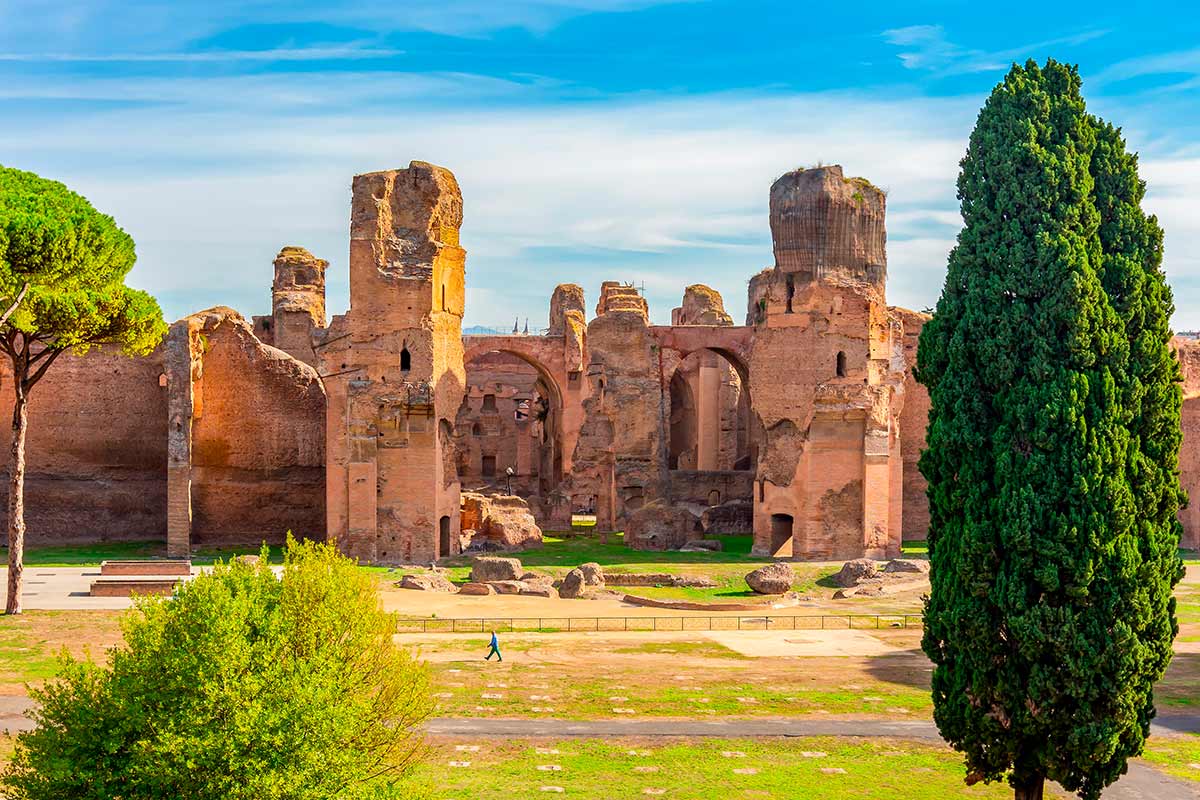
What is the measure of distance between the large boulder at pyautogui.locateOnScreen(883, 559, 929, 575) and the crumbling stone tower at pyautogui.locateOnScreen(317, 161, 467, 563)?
34.5 feet

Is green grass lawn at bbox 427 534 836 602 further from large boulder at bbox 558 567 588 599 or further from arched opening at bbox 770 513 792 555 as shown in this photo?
large boulder at bbox 558 567 588 599

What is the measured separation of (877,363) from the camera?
108 ft

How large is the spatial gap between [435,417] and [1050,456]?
21628 mm

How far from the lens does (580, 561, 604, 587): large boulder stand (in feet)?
93.5

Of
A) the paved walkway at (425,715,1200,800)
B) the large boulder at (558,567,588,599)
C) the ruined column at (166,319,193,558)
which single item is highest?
the ruined column at (166,319,193,558)

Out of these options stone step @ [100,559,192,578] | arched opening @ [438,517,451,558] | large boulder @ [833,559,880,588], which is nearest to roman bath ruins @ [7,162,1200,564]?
arched opening @ [438,517,451,558]

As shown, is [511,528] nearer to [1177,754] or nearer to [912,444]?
[912,444]

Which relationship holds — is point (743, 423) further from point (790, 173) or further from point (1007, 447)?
point (1007, 447)

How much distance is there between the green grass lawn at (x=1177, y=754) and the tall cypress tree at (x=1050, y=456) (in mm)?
3593

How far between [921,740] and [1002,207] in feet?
22.3

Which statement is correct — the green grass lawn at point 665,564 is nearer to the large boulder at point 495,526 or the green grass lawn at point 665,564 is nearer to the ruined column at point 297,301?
the large boulder at point 495,526

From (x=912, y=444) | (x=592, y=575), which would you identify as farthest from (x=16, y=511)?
(x=912, y=444)

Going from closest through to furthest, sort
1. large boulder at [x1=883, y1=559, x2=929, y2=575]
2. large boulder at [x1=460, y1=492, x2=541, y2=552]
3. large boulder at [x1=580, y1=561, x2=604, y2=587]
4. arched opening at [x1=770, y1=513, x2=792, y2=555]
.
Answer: large boulder at [x1=580, y1=561, x2=604, y2=587] < large boulder at [x1=883, y1=559, x2=929, y2=575] < arched opening at [x1=770, y1=513, x2=792, y2=555] < large boulder at [x1=460, y1=492, x2=541, y2=552]

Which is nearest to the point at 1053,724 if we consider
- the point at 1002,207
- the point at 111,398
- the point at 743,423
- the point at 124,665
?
the point at 1002,207
